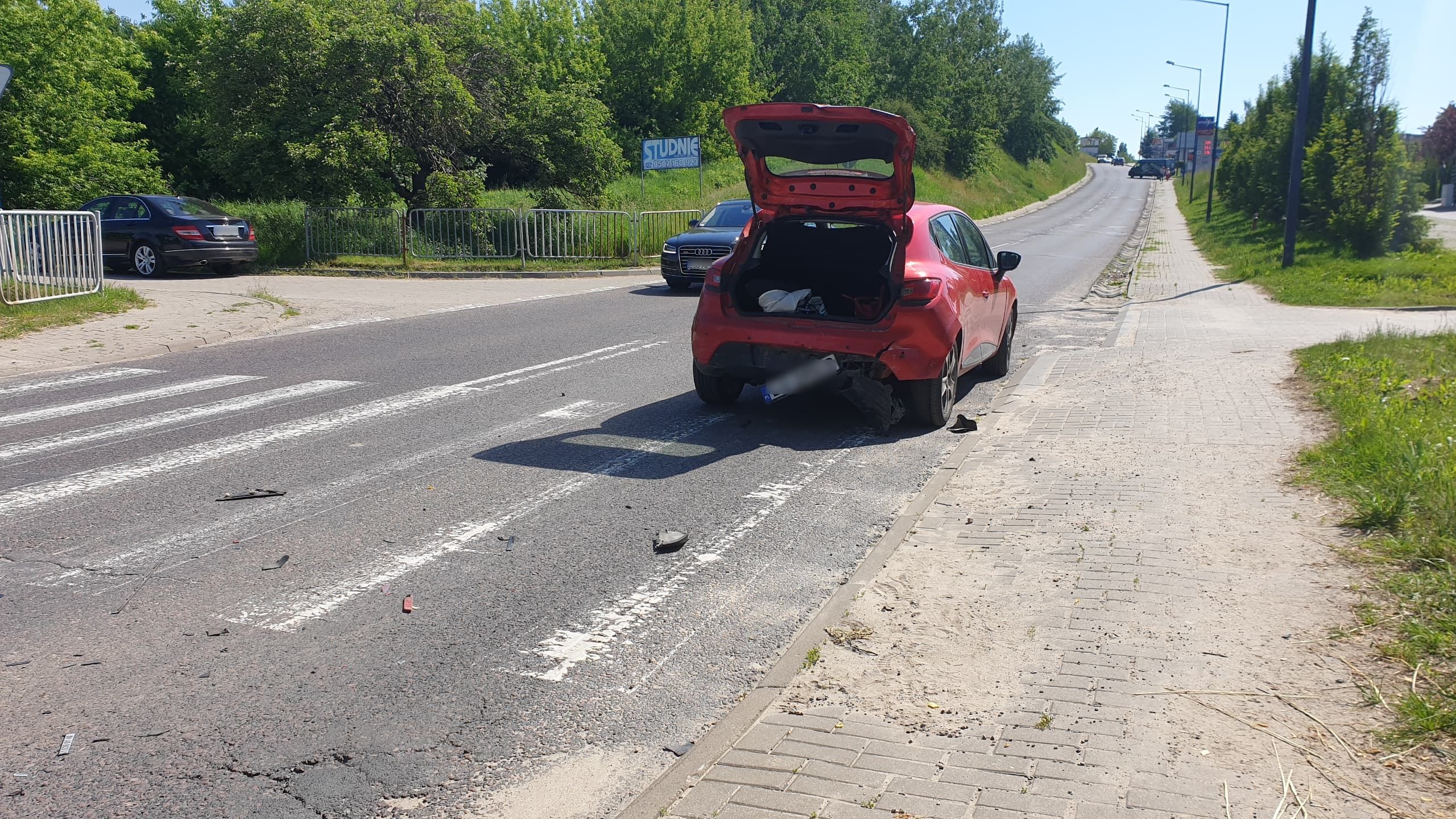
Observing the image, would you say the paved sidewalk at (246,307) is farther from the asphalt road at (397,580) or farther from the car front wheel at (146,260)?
the asphalt road at (397,580)

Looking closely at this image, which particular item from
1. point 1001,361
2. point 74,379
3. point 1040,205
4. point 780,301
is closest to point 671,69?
point 1040,205

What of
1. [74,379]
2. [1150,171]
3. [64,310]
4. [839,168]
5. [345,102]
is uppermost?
[1150,171]

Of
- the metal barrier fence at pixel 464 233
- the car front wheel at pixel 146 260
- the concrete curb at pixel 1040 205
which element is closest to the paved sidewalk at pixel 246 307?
the car front wheel at pixel 146 260

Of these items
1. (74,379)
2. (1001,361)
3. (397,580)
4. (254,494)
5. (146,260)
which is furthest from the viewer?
(146,260)

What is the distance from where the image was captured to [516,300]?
1877cm

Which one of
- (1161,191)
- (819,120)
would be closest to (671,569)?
(819,120)

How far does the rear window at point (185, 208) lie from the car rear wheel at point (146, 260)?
76 centimetres

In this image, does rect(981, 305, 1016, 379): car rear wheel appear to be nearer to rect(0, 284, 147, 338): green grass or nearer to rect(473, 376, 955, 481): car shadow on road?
rect(473, 376, 955, 481): car shadow on road

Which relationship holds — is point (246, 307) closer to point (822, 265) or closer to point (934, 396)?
point (822, 265)

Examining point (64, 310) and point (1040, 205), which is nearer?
point (64, 310)

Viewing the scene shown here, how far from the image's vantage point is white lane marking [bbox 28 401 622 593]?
16.6 feet

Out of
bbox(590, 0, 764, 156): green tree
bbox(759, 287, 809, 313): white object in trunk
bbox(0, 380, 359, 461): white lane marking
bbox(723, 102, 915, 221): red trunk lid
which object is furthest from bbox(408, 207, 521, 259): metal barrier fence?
bbox(590, 0, 764, 156): green tree

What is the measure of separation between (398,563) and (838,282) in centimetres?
498

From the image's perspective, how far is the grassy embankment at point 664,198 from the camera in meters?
23.8
